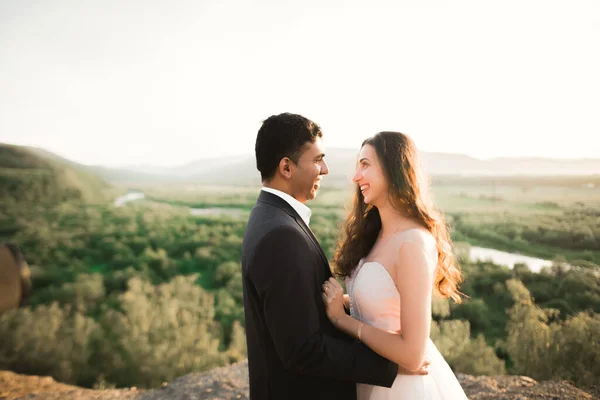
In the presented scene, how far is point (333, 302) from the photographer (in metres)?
1.77

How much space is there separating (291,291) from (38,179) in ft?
59.0

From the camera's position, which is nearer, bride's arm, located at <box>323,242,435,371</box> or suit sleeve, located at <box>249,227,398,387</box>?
suit sleeve, located at <box>249,227,398,387</box>

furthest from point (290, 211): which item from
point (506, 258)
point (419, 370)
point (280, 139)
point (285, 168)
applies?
point (506, 258)

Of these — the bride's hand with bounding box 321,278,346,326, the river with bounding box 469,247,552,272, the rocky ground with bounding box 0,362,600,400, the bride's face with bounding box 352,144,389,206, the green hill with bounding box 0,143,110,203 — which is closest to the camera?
the bride's hand with bounding box 321,278,346,326

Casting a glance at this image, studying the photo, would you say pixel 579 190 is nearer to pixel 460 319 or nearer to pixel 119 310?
pixel 460 319

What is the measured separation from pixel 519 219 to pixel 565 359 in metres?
6.18

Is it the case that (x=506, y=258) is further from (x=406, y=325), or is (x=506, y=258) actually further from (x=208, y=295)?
(x=406, y=325)

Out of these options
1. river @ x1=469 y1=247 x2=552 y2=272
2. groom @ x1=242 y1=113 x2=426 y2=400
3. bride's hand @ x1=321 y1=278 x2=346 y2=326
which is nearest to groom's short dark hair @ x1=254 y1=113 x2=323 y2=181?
groom @ x1=242 y1=113 x2=426 y2=400

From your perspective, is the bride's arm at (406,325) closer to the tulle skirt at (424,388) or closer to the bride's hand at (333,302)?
the bride's hand at (333,302)

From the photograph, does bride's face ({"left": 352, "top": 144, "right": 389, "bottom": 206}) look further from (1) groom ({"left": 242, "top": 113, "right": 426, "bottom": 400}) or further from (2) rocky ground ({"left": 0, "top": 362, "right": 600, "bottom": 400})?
(2) rocky ground ({"left": 0, "top": 362, "right": 600, "bottom": 400})

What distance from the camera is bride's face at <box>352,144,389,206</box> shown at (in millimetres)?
2229

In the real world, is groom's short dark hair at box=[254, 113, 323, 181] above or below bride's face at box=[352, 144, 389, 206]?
above

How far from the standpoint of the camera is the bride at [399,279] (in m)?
1.80

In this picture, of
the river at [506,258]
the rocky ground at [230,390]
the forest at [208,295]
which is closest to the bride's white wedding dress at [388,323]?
the rocky ground at [230,390]
